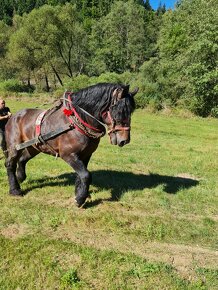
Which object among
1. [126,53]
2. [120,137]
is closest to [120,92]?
[120,137]

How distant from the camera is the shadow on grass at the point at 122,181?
9.03 metres

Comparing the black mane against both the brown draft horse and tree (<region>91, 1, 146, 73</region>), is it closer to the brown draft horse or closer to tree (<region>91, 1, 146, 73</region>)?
the brown draft horse

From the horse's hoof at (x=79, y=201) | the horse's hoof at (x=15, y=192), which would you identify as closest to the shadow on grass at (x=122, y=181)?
the horse's hoof at (x=15, y=192)

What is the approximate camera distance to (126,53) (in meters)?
72.7

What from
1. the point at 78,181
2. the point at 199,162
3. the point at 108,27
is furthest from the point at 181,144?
the point at 108,27

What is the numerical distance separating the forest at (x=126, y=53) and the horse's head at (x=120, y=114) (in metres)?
24.3

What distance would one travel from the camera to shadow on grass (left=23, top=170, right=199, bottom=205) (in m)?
9.03

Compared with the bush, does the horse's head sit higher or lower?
higher

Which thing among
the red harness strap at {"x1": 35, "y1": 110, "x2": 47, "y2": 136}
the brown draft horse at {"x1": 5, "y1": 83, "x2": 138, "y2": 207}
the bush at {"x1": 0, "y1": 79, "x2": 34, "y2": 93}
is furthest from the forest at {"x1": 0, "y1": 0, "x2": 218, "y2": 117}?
the brown draft horse at {"x1": 5, "y1": 83, "x2": 138, "y2": 207}

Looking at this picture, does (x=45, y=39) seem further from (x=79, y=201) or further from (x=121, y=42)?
(x=79, y=201)

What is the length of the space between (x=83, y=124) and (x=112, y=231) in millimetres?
2204

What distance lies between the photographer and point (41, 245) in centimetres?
594

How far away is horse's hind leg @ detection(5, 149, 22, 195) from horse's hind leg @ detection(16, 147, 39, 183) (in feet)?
1.35

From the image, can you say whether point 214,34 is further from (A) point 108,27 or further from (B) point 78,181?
(A) point 108,27
